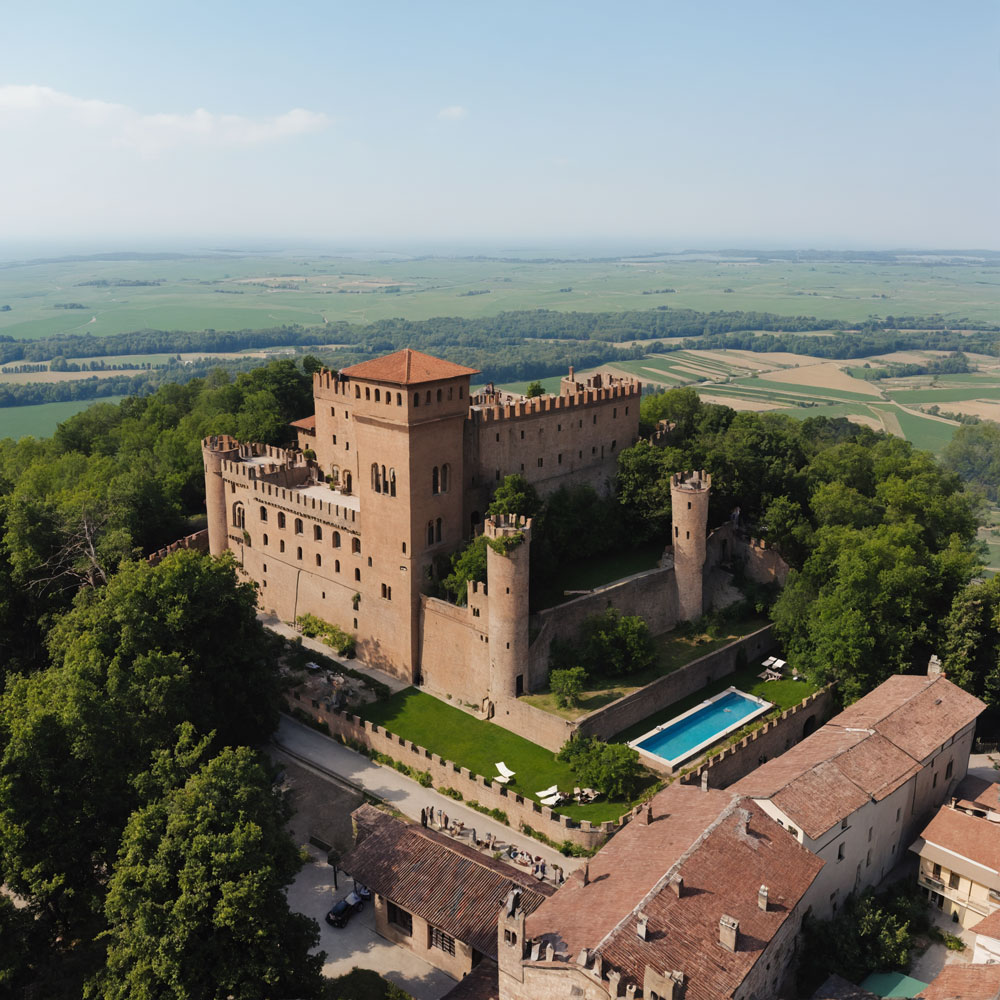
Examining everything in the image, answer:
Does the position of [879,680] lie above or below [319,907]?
above

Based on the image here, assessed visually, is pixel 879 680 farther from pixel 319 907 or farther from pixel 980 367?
pixel 980 367

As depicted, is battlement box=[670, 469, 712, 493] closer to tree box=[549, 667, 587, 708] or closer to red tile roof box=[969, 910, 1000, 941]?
tree box=[549, 667, 587, 708]

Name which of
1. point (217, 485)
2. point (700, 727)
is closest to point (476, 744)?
point (700, 727)

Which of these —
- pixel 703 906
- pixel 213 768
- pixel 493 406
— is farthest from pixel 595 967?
pixel 493 406

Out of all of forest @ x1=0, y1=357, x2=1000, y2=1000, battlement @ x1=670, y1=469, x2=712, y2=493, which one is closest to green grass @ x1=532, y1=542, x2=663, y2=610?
forest @ x1=0, y1=357, x2=1000, y2=1000

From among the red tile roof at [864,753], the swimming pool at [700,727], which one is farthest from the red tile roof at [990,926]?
the swimming pool at [700,727]

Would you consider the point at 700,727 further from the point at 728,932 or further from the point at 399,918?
the point at 728,932
